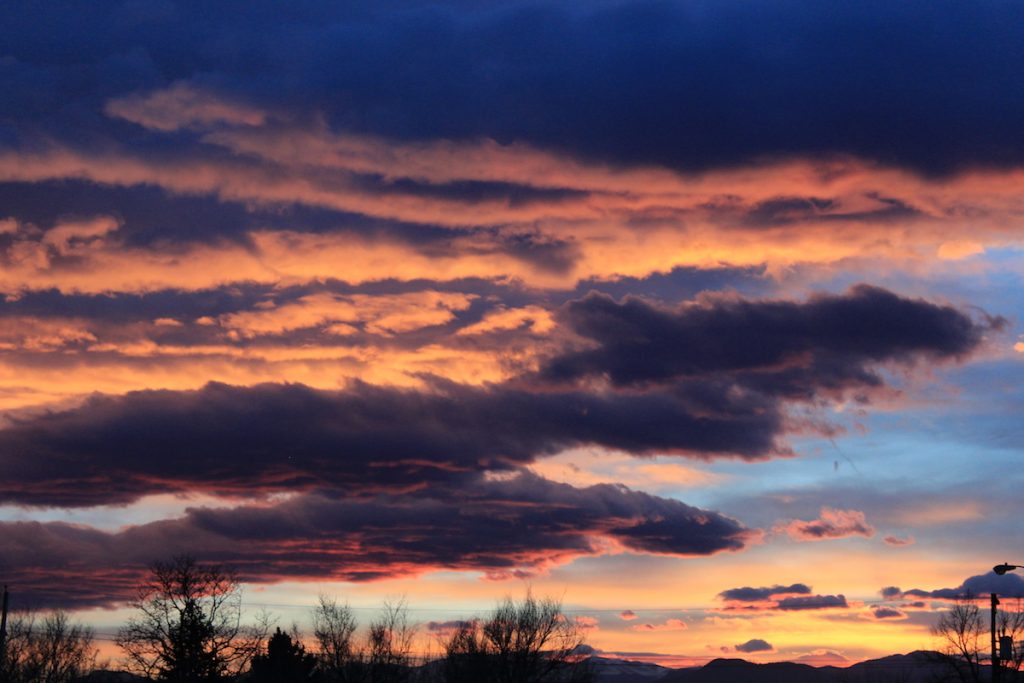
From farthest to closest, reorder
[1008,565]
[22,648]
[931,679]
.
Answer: [22,648]
[931,679]
[1008,565]

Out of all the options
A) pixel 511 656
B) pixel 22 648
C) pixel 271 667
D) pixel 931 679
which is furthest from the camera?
pixel 22 648

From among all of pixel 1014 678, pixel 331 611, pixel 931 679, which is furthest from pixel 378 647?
pixel 1014 678

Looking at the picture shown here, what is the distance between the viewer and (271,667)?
10325cm

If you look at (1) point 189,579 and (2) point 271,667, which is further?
(2) point 271,667

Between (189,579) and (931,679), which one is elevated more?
(189,579)

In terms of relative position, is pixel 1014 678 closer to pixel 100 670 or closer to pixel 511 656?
pixel 511 656

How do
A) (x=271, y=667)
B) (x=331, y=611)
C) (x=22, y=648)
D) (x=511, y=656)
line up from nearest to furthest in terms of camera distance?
(x=271, y=667)
(x=511, y=656)
(x=22, y=648)
(x=331, y=611)

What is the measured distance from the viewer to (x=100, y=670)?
13412 centimetres

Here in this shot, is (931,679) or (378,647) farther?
(378,647)

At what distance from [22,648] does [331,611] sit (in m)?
30.0

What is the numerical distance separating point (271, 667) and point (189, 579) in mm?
13155

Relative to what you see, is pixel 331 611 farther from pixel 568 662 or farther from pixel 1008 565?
pixel 1008 565

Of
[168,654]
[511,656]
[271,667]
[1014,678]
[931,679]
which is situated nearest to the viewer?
[1014,678]

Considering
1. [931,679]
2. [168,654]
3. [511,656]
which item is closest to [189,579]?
[168,654]
